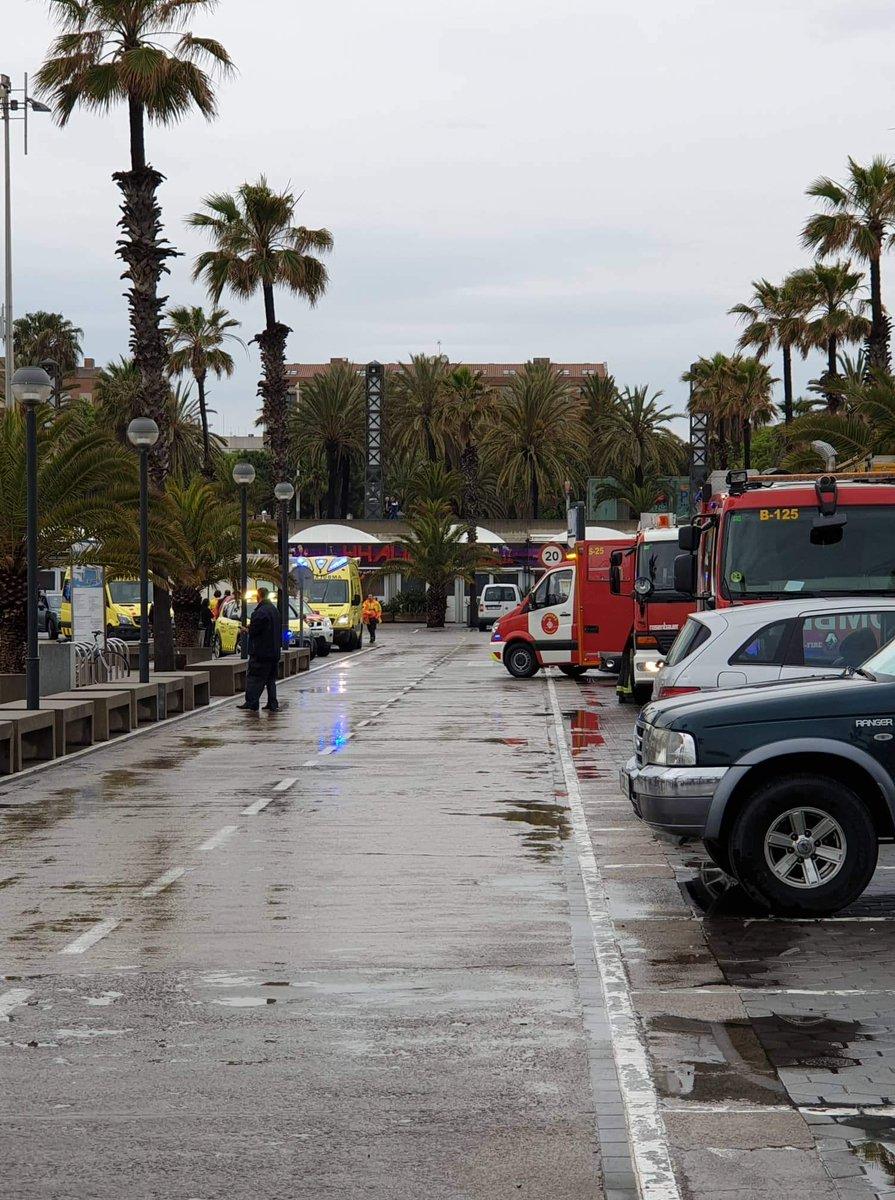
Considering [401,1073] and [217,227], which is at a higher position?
[217,227]

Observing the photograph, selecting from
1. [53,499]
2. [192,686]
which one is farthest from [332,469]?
[53,499]

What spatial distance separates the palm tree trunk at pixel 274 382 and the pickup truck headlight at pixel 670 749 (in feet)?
137

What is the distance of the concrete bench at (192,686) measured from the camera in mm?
30234

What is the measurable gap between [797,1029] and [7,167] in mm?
58626

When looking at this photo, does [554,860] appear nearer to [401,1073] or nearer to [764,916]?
[764,916]

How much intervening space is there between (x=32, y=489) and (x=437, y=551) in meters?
52.3

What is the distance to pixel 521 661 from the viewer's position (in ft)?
134

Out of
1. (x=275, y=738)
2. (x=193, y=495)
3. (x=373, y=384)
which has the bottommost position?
(x=275, y=738)

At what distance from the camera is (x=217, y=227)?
172 ft

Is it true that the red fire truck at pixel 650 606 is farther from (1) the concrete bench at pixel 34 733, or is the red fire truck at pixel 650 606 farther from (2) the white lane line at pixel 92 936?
(2) the white lane line at pixel 92 936

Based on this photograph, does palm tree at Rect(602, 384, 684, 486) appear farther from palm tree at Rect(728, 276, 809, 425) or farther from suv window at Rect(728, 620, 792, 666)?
suv window at Rect(728, 620, 792, 666)

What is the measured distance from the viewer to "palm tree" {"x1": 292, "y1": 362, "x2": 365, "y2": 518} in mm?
97500

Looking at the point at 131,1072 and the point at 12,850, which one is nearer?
the point at 131,1072

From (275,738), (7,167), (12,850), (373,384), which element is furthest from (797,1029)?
(373,384)
